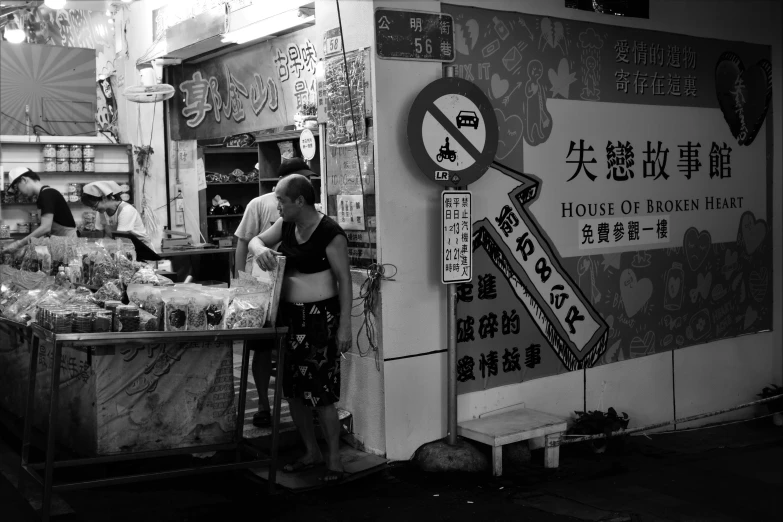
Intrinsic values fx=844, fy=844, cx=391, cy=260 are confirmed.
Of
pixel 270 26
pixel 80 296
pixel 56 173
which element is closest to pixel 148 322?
pixel 80 296

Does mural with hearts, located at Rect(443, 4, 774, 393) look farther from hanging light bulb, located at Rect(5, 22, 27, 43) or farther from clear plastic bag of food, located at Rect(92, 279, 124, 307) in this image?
hanging light bulb, located at Rect(5, 22, 27, 43)

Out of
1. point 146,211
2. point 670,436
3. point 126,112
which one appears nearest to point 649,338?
point 670,436

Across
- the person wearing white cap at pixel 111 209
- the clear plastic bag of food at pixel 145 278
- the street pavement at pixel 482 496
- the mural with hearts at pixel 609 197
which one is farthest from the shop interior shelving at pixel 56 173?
the mural with hearts at pixel 609 197

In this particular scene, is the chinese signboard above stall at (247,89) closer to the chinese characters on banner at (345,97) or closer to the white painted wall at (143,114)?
Answer: the white painted wall at (143,114)

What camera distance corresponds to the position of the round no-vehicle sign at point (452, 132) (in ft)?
16.9

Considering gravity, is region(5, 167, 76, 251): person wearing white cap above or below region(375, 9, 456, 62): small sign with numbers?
below

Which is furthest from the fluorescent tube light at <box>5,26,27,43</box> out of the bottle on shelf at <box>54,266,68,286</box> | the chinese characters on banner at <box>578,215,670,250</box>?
the chinese characters on banner at <box>578,215,670,250</box>

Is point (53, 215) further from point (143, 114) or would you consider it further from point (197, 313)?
point (197, 313)

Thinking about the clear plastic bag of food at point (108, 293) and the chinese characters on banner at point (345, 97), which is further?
the chinese characters on banner at point (345, 97)

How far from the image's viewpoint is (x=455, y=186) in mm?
5395

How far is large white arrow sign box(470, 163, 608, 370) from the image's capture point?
5.71 meters

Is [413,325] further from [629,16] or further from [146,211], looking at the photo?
[146,211]

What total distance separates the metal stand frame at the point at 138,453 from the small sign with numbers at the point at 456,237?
1.21 metres

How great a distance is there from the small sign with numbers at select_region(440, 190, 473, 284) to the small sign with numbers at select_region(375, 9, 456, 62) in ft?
2.91
